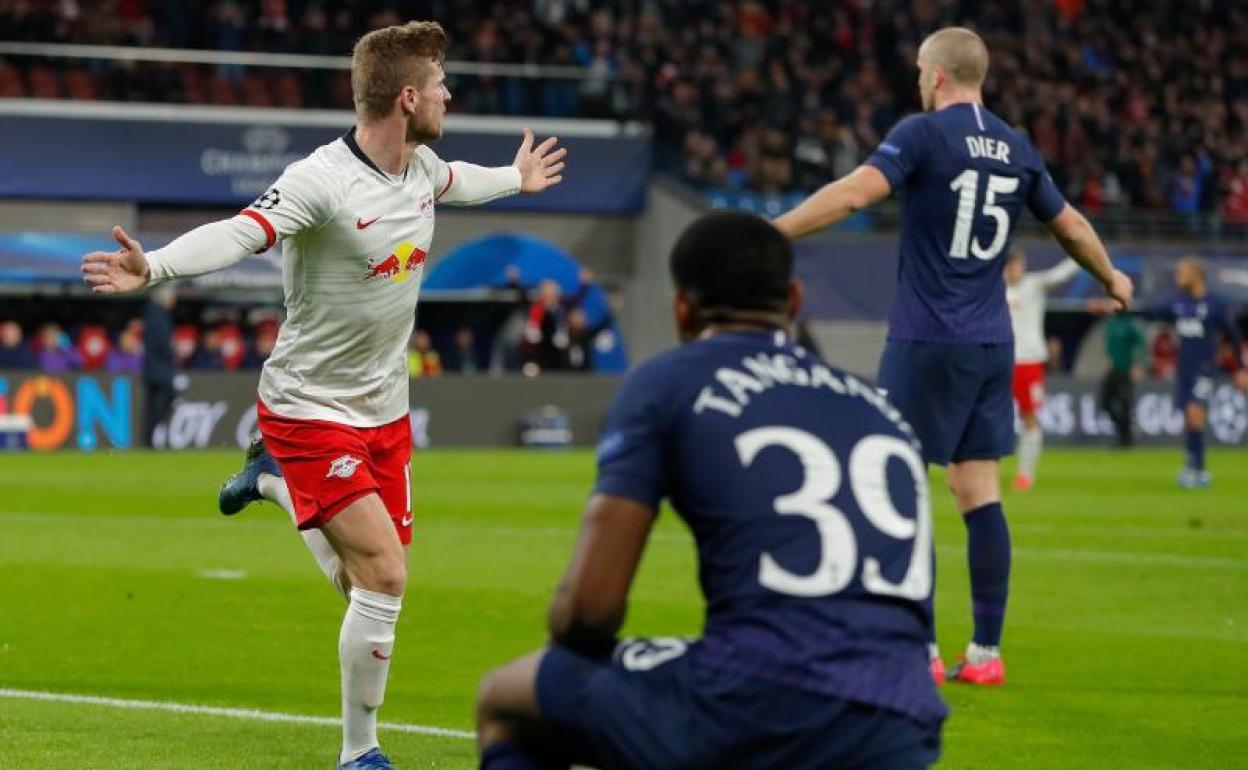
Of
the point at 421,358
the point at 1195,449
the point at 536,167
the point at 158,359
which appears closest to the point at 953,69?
the point at 536,167

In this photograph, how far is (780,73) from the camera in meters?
39.3

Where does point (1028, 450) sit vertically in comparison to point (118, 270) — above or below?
below

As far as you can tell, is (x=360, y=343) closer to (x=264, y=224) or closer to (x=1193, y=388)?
(x=264, y=224)

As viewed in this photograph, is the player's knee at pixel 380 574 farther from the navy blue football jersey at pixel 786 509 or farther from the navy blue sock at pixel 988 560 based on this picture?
the navy blue sock at pixel 988 560

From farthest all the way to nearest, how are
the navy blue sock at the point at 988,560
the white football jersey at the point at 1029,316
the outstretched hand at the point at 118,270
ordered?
1. the white football jersey at the point at 1029,316
2. the navy blue sock at the point at 988,560
3. the outstretched hand at the point at 118,270

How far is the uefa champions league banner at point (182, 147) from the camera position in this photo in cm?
3359

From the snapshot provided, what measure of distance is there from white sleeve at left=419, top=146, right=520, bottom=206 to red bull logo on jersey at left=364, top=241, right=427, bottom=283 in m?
0.37

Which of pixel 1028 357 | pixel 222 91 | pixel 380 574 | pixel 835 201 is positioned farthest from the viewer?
pixel 222 91

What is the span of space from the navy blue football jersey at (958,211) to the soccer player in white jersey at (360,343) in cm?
226

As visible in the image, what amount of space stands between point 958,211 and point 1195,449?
49.7 feet

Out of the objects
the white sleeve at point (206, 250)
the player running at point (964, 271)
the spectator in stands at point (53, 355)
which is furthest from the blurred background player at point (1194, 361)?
the white sleeve at point (206, 250)

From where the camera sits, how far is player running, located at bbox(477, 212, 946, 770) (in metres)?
4.09

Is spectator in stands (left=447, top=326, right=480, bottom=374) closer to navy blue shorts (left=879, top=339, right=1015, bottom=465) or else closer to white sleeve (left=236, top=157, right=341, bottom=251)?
navy blue shorts (left=879, top=339, right=1015, bottom=465)

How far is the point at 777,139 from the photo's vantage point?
37.1 m
